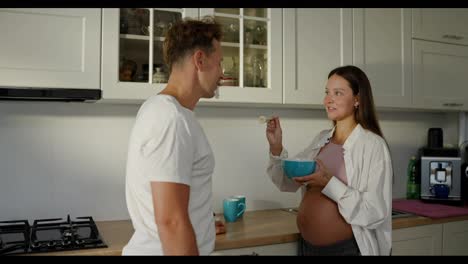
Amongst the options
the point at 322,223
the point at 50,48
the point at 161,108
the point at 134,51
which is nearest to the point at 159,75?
the point at 134,51

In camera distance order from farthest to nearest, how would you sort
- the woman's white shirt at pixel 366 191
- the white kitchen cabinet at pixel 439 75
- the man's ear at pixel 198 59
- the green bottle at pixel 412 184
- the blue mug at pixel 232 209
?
the green bottle at pixel 412 184
the white kitchen cabinet at pixel 439 75
the blue mug at pixel 232 209
the woman's white shirt at pixel 366 191
the man's ear at pixel 198 59

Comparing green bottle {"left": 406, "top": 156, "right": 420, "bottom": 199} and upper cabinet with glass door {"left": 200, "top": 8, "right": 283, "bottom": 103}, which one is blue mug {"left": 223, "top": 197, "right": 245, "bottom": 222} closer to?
upper cabinet with glass door {"left": 200, "top": 8, "right": 283, "bottom": 103}

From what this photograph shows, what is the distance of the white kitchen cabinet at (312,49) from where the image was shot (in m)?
1.94

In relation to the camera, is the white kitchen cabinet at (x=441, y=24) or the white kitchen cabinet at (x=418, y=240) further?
the white kitchen cabinet at (x=441, y=24)

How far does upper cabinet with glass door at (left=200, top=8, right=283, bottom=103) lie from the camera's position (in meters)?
1.88

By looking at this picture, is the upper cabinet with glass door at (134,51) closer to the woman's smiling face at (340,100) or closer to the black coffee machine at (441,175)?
the woman's smiling face at (340,100)

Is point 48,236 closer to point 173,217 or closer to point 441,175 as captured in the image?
point 173,217

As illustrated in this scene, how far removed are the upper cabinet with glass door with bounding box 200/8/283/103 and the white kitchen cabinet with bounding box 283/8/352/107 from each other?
5 centimetres

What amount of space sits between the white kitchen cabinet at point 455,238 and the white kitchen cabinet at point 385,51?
2.26 feet

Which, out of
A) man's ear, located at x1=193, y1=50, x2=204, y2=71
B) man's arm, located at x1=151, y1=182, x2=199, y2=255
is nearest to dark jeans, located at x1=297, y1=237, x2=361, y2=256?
man's arm, located at x1=151, y1=182, x2=199, y2=255

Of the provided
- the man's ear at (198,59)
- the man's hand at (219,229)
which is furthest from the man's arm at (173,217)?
the man's hand at (219,229)

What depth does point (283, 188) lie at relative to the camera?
1.88 meters

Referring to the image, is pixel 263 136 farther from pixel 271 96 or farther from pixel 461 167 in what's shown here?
pixel 461 167

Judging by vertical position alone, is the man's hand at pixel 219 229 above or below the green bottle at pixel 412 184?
below
